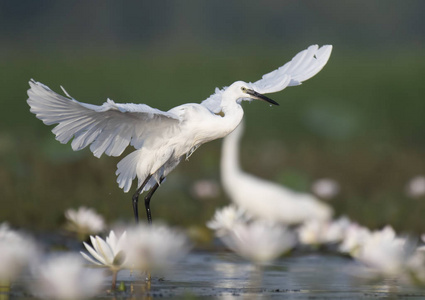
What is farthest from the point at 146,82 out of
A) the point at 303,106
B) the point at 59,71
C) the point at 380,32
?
the point at 380,32

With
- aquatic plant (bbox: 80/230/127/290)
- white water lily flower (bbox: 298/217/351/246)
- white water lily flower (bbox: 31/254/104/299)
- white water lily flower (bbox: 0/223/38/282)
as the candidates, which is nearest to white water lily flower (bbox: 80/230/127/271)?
aquatic plant (bbox: 80/230/127/290)

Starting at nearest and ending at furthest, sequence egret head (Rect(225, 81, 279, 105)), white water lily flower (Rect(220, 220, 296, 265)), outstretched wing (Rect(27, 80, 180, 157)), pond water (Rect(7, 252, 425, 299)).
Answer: white water lily flower (Rect(220, 220, 296, 265)), pond water (Rect(7, 252, 425, 299)), outstretched wing (Rect(27, 80, 180, 157)), egret head (Rect(225, 81, 279, 105))

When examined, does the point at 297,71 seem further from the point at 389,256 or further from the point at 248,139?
the point at 248,139

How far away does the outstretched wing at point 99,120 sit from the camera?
14.6 ft

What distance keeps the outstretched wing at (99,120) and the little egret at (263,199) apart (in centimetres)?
221

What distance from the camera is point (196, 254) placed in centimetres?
599

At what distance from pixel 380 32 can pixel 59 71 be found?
1349 inches

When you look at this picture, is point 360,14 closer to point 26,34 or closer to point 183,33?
point 183,33

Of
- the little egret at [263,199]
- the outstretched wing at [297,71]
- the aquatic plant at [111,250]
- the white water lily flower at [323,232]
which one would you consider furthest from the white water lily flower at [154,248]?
the little egret at [263,199]

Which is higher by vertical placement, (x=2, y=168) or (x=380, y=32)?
(x=380, y=32)

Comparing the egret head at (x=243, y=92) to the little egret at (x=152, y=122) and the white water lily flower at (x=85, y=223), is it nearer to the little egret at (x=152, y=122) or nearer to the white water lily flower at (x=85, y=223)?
the little egret at (x=152, y=122)

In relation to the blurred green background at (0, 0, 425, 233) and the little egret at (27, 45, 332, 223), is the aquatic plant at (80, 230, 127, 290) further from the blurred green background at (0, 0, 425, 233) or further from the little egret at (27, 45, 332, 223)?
the blurred green background at (0, 0, 425, 233)

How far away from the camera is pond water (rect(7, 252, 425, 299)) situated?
4.10 metres

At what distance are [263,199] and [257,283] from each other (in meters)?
3.01
